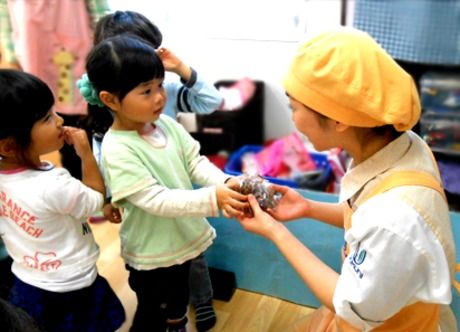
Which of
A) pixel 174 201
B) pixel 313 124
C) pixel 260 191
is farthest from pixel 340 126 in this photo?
pixel 174 201

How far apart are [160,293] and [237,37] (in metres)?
1.61

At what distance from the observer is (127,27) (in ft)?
4.65

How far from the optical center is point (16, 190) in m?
1.14

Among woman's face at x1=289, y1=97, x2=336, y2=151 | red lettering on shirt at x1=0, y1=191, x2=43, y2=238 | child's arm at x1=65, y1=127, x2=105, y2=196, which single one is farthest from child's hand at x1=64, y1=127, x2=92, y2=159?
woman's face at x1=289, y1=97, x2=336, y2=151

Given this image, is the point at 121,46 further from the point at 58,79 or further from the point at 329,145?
the point at 58,79

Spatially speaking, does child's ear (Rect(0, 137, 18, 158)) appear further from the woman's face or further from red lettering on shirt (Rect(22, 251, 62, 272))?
the woman's face

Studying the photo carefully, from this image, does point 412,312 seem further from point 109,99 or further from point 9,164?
point 9,164

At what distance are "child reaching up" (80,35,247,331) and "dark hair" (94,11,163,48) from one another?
0.67ft

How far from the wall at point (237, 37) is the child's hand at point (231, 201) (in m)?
1.30

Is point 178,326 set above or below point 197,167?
below

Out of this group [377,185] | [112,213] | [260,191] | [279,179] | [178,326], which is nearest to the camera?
[377,185]

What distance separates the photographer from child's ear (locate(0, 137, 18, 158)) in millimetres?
1126

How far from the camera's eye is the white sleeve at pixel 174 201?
1180 mm

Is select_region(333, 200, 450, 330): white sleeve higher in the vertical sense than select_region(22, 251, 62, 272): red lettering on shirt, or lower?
higher
